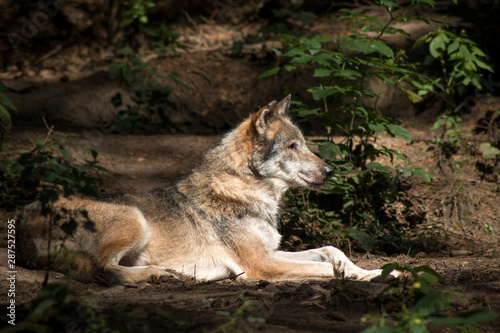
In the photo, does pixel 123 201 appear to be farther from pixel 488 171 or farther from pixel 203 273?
pixel 488 171

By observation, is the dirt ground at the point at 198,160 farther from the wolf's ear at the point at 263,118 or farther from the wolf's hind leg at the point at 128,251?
the wolf's ear at the point at 263,118

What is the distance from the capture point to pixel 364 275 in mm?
4633

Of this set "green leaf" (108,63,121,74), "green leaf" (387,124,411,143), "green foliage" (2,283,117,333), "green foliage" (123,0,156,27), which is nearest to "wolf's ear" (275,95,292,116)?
"green leaf" (387,124,411,143)

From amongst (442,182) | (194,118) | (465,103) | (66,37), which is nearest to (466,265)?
(442,182)

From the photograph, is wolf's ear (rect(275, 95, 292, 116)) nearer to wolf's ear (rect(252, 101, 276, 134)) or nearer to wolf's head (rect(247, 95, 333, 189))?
wolf's head (rect(247, 95, 333, 189))

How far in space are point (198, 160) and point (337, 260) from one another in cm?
417

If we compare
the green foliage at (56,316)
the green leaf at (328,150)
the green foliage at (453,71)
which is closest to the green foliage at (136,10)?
the green foliage at (453,71)

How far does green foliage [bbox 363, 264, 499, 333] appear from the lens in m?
2.45

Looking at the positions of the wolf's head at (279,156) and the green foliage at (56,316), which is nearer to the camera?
the green foliage at (56,316)

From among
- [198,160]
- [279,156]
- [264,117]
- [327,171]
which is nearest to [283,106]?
[264,117]

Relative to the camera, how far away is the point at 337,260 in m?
4.99

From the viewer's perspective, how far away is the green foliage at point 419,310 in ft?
8.04

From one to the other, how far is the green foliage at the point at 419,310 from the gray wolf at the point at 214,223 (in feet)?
4.21

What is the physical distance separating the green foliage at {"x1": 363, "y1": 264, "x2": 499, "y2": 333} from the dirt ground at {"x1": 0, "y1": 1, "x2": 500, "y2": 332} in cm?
13
